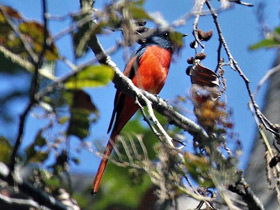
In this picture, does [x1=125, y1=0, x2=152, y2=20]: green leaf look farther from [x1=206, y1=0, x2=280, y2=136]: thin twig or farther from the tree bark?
the tree bark

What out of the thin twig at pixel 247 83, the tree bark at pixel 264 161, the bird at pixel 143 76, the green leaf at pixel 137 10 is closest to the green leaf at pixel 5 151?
the green leaf at pixel 137 10

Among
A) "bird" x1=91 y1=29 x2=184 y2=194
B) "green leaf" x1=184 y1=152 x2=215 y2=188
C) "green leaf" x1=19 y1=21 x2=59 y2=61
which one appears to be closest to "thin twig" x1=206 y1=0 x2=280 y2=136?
"green leaf" x1=184 y1=152 x2=215 y2=188

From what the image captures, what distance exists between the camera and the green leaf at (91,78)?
1770mm

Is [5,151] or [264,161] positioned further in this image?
[264,161]

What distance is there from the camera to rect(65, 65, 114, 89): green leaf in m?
1.77

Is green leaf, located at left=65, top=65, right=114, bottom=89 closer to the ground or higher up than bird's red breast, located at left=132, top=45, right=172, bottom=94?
closer to the ground

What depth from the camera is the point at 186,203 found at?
4199 millimetres

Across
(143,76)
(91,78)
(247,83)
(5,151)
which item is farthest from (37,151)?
(143,76)

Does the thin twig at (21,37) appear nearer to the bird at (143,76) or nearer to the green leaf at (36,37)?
the green leaf at (36,37)

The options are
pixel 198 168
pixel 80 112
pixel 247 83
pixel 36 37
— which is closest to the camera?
pixel 36 37

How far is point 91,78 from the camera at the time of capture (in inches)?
70.9

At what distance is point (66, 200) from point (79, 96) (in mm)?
433

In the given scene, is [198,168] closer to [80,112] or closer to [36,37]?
[80,112]

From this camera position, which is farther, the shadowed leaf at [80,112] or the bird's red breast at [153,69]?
the bird's red breast at [153,69]
